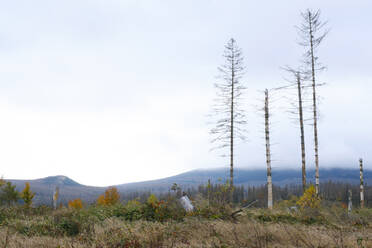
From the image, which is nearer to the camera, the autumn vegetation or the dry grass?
the dry grass

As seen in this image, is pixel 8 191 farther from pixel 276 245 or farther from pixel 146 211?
pixel 276 245

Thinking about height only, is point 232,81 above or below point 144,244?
above

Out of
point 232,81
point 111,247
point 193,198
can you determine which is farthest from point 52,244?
point 232,81

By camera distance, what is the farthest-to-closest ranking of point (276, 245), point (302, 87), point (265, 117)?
1. point (302, 87)
2. point (265, 117)
3. point (276, 245)

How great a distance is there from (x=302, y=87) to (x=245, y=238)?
18246 mm

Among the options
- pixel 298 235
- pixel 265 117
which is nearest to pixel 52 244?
pixel 298 235

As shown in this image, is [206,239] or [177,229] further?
[177,229]

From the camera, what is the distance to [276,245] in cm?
537

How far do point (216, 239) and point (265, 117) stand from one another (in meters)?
15.0

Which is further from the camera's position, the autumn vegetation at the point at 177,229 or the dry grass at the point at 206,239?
the autumn vegetation at the point at 177,229

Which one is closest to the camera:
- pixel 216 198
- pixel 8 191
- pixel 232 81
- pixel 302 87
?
pixel 216 198

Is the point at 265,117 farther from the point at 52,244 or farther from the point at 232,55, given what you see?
the point at 52,244

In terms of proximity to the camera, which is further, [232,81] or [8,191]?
[8,191]

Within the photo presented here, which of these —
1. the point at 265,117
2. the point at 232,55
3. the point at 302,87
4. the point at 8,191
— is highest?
the point at 232,55
